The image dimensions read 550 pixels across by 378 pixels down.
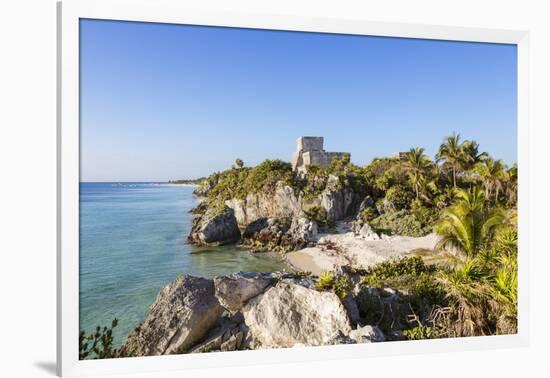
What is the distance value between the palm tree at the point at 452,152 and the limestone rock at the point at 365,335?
221 cm

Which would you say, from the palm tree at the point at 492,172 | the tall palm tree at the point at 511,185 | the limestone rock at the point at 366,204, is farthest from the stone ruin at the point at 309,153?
the tall palm tree at the point at 511,185

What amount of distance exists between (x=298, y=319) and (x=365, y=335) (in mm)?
752

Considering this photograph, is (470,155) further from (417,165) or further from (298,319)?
(298,319)

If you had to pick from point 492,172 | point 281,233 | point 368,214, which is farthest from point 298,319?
point 492,172

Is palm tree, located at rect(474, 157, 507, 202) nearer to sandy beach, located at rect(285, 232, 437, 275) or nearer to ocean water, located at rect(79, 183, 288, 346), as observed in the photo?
sandy beach, located at rect(285, 232, 437, 275)

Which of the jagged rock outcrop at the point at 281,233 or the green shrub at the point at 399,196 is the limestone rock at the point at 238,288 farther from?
the green shrub at the point at 399,196

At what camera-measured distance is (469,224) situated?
4.90m

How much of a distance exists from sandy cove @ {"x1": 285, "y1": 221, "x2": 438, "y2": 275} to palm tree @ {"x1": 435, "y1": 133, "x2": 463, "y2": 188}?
945 millimetres

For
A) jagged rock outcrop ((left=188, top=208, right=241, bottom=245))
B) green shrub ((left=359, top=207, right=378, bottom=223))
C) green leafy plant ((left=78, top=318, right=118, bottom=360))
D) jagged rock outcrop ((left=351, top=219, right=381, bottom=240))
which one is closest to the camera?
green leafy plant ((left=78, top=318, right=118, bottom=360))

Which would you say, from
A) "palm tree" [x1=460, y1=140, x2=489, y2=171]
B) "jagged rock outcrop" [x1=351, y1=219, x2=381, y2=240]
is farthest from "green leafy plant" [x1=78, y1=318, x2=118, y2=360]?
"palm tree" [x1=460, y1=140, x2=489, y2=171]

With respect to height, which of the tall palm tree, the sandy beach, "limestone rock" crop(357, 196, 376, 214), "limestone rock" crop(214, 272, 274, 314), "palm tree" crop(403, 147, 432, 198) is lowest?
"limestone rock" crop(214, 272, 274, 314)

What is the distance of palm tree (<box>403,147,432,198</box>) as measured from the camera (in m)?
4.89
